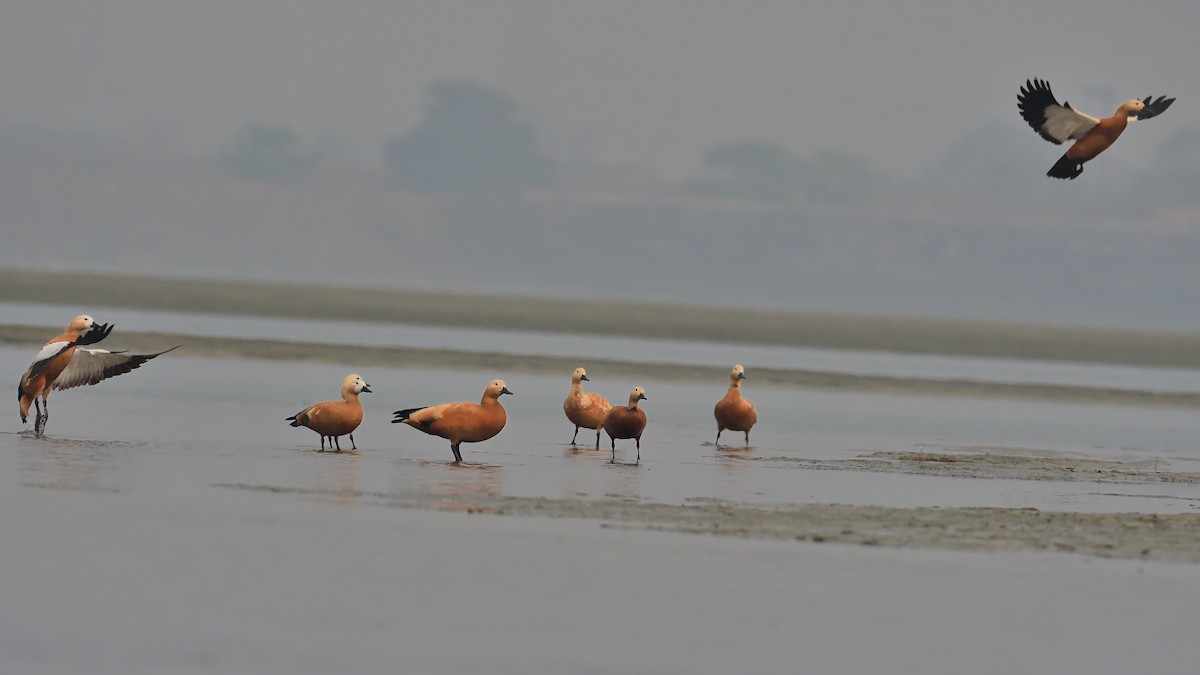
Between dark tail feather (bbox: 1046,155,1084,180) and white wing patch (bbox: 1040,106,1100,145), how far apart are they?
0.33 metres

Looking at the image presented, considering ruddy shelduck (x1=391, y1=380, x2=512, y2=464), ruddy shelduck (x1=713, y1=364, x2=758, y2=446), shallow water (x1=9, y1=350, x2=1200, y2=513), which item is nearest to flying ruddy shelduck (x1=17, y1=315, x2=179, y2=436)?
shallow water (x1=9, y1=350, x2=1200, y2=513)

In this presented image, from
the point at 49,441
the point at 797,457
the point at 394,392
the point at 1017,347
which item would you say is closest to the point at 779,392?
the point at 394,392

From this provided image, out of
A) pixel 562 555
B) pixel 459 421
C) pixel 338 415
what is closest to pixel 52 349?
pixel 338 415

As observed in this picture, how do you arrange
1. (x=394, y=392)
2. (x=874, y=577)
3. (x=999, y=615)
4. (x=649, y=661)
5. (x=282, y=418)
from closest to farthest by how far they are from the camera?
(x=649, y=661)
(x=999, y=615)
(x=874, y=577)
(x=282, y=418)
(x=394, y=392)

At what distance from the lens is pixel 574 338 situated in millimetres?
55094

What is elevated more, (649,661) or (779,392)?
(779,392)

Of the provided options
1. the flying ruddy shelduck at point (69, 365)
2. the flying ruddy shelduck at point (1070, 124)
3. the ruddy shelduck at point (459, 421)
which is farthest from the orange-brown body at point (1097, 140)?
the flying ruddy shelduck at point (69, 365)

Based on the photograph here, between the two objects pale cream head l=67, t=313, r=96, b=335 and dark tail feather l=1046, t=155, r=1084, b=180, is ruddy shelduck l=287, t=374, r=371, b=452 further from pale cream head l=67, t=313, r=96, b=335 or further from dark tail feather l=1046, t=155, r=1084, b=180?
dark tail feather l=1046, t=155, r=1084, b=180

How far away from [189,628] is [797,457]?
11.9m

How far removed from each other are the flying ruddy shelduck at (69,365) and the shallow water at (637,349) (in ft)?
67.8

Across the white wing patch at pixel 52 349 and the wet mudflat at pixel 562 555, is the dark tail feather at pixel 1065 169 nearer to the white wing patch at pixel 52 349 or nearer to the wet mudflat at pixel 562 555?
the wet mudflat at pixel 562 555

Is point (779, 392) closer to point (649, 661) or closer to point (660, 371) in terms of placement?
point (660, 371)

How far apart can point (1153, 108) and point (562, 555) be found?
955 cm

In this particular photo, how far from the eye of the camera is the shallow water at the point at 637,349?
44.1m
